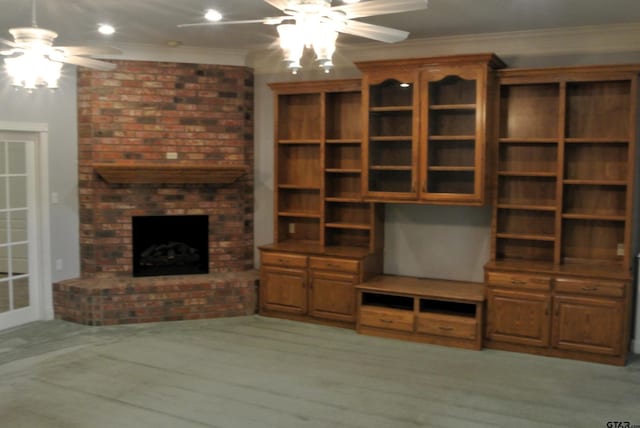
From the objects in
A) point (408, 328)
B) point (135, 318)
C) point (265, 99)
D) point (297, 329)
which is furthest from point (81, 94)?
point (408, 328)

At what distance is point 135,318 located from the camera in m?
5.91

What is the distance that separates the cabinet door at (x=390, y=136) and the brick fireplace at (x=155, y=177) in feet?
4.77

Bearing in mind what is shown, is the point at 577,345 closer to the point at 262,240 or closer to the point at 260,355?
the point at 260,355

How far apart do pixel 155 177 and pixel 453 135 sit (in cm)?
297

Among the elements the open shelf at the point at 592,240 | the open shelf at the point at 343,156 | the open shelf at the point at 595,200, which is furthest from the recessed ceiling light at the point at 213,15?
the open shelf at the point at 592,240

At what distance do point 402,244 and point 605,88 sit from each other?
7.53 feet

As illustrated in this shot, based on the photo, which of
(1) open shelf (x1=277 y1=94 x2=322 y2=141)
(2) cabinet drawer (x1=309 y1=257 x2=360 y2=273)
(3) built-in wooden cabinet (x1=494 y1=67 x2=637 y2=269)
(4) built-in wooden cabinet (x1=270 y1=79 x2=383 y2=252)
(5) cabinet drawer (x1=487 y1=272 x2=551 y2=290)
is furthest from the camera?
(1) open shelf (x1=277 y1=94 x2=322 y2=141)

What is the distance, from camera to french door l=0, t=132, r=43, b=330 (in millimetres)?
5730

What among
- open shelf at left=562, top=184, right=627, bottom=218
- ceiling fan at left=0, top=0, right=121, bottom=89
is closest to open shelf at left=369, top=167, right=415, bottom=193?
open shelf at left=562, top=184, right=627, bottom=218

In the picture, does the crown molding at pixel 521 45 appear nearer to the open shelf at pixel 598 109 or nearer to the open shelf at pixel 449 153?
the open shelf at pixel 598 109

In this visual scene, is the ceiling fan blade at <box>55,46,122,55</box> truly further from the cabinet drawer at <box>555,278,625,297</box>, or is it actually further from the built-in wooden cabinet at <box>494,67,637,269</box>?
the cabinet drawer at <box>555,278,625,297</box>

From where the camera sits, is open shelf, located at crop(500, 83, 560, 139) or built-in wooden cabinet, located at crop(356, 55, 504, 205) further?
open shelf, located at crop(500, 83, 560, 139)

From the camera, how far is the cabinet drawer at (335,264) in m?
5.64

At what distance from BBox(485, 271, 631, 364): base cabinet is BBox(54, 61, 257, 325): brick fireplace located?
8.21ft
